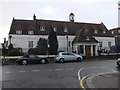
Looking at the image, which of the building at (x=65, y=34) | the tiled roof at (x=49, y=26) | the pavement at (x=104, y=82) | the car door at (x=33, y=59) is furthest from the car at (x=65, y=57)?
the tiled roof at (x=49, y=26)

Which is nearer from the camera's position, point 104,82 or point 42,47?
point 104,82

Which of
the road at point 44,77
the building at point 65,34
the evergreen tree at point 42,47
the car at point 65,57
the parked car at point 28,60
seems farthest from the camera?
the building at point 65,34

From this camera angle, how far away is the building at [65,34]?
34.4m

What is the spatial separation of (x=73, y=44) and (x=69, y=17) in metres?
9.99

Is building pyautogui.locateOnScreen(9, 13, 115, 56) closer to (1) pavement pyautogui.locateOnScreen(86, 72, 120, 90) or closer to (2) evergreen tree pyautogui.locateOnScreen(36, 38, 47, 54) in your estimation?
(2) evergreen tree pyautogui.locateOnScreen(36, 38, 47, 54)

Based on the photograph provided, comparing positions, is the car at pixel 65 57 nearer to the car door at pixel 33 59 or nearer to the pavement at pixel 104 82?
the car door at pixel 33 59

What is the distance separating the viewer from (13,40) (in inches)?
1346

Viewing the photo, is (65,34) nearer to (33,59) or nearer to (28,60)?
(33,59)

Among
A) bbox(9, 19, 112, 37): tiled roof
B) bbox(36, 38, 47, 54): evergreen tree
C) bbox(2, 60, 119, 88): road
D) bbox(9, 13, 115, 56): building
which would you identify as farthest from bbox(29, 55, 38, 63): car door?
bbox(9, 19, 112, 37): tiled roof

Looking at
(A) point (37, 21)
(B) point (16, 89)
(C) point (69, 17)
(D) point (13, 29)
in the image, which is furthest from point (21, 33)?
(B) point (16, 89)

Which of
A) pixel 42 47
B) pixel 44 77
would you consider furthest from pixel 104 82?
pixel 42 47

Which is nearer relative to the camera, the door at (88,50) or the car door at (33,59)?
the car door at (33,59)

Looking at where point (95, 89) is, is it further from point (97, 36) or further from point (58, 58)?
point (97, 36)

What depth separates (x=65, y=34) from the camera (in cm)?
3812
